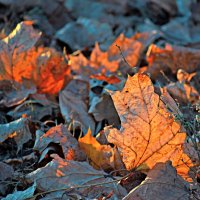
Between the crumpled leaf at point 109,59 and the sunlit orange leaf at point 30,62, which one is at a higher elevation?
the sunlit orange leaf at point 30,62

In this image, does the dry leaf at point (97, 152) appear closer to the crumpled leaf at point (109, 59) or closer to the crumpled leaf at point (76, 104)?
the crumpled leaf at point (76, 104)

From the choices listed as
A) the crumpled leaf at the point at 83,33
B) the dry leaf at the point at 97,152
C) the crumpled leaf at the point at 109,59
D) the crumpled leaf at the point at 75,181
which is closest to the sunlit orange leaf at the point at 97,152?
the dry leaf at the point at 97,152

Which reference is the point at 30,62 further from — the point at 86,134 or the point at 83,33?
the point at 83,33

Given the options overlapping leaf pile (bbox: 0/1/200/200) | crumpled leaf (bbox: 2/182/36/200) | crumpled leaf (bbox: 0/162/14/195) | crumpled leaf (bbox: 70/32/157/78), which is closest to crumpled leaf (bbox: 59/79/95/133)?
overlapping leaf pile (bbox: 0/1/200/200)

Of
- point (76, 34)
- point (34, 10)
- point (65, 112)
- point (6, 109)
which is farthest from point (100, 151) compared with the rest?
point (34, 10)

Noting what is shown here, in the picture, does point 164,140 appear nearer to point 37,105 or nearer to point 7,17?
point 37,105

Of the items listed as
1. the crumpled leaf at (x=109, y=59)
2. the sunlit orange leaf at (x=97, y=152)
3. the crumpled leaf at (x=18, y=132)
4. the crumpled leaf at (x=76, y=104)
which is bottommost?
the crumpled leaf at (x=109, y=59)

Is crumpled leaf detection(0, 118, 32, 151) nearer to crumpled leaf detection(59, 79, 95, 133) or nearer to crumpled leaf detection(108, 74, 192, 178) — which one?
crumpled leaf detection(59, 79, 95, 133)
